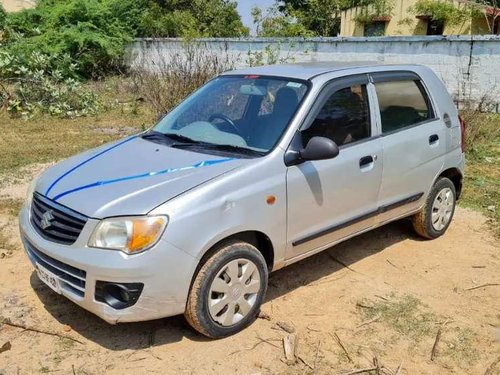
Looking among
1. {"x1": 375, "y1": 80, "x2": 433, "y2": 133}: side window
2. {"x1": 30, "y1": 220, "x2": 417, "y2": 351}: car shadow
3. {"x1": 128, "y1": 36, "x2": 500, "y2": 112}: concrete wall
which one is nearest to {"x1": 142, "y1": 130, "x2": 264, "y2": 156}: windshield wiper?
{"x1": 30, "y1": 220, "x2": 417, "y2": 351}: car shadow

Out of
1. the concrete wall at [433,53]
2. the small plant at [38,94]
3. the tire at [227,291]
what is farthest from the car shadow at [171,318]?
the small plant at [38,94]

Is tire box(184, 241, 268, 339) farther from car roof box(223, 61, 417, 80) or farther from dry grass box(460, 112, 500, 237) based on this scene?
dry grass box(460, 112, 500, 237)

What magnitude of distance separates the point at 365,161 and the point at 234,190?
127 cm

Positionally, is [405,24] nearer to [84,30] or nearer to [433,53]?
[433,53]

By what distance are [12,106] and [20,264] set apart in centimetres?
842

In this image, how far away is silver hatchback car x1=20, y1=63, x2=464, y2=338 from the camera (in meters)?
3.08

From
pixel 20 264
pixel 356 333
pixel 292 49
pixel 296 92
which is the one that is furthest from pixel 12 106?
pixel 356 333

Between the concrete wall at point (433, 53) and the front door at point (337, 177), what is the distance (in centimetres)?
616

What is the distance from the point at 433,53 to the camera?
12148 millimetres

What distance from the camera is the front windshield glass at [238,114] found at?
3779 mm

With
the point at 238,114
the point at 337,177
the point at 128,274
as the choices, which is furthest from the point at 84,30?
the point at 128,274

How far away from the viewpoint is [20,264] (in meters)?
4.54

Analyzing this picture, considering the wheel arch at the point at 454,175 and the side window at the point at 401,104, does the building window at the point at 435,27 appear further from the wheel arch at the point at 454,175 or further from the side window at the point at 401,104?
the side window at the point at 401,104

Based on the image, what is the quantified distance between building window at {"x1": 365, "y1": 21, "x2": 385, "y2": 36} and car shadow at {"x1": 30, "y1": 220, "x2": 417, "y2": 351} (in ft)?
67.2
